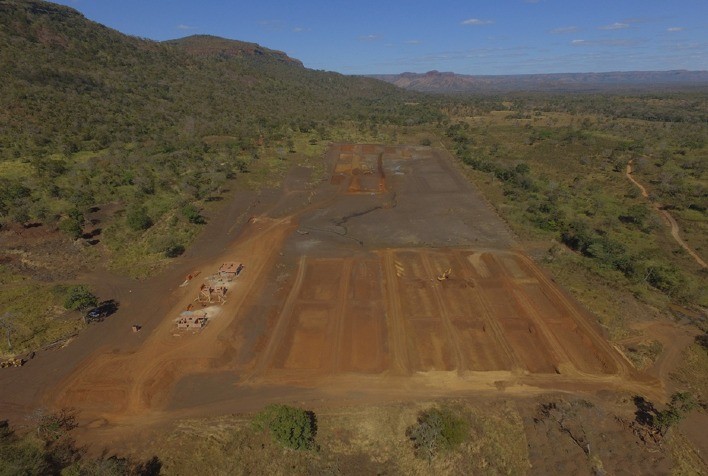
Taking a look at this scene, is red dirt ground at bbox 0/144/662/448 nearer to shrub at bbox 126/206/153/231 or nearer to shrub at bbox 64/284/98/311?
shrub at bbox 64/284/98/311

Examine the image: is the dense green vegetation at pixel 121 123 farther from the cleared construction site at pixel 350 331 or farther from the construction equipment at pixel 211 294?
the cleared construction site at pixel 350 331

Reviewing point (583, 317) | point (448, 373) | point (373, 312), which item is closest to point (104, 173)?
point (373, 312)

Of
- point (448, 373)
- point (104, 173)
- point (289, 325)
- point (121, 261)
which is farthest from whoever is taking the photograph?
point (104, 173)

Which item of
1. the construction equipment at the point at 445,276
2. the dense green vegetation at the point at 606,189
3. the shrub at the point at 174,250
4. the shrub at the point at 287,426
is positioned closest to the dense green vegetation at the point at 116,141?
the shrub at the point at 174,250

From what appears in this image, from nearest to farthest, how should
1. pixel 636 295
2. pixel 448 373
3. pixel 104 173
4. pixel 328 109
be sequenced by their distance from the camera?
pixel 448 373 → pixel 636 295 → pixel 104 173 → pixel 328 109

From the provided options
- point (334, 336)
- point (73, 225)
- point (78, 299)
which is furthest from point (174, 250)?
point (334, 336)

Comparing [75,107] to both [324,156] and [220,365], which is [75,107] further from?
[220,365]
